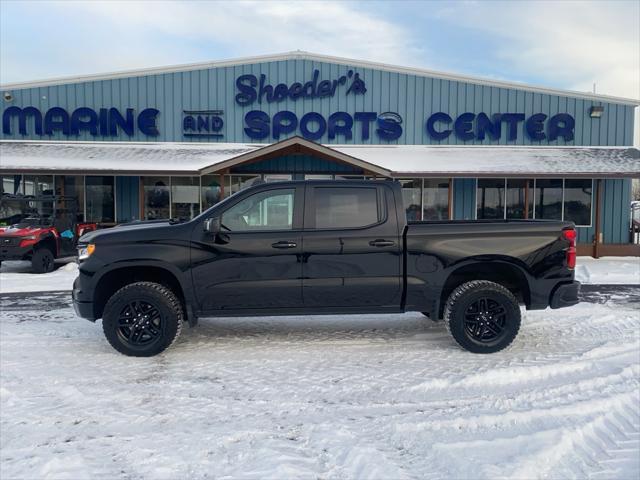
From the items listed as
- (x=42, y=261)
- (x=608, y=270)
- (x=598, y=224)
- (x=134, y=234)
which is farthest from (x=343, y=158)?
(x=134, y=234)

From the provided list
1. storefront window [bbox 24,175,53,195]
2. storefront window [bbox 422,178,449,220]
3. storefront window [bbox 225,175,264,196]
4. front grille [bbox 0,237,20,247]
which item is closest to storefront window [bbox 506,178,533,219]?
storefront window [bbox 422,178,449,220]

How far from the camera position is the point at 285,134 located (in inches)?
689

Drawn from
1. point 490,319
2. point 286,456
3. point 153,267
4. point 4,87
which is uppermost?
point 4,87

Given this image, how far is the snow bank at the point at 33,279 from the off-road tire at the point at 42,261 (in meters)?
0.15

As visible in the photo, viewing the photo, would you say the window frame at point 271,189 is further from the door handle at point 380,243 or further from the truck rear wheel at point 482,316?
the truck rear wheel at point 482,316

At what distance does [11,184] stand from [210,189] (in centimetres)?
625

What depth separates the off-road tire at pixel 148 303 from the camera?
16.5ft

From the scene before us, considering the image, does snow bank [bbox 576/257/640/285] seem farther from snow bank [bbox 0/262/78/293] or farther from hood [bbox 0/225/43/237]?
hood [bbox 0/225/43/237]

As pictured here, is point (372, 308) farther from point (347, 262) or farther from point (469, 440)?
point (469, 440)

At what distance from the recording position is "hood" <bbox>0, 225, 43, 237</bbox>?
37.4 ft

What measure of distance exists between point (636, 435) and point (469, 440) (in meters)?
1.19

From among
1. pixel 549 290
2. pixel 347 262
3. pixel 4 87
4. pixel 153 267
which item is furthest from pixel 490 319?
pixel 4 87

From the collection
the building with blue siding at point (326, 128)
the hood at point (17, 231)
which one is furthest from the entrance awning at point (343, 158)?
the hood at point (17, 231)

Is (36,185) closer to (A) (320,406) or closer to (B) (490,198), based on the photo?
(B) (490,198)
